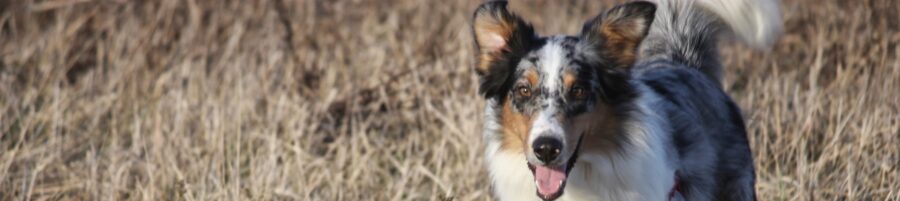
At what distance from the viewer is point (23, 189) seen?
6043 millimetres

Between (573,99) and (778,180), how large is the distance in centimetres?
215

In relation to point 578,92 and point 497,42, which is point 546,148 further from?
point 497,42

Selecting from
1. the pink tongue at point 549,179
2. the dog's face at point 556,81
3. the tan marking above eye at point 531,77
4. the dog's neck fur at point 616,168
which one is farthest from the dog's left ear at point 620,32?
the pink tongue at point 549,179

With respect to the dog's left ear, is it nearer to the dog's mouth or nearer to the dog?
the dog

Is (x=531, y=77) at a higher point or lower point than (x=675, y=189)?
higher

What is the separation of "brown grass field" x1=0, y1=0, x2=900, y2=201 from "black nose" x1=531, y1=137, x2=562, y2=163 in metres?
2.08

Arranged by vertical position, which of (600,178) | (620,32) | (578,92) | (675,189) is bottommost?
(675,189)

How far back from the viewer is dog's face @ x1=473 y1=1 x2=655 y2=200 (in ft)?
13.5

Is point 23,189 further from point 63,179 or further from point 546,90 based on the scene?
point 546,90

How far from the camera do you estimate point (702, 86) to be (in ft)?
17.1

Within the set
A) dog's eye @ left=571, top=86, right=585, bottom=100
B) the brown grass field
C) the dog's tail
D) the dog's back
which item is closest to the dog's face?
dog's eye @ left=571, top=86, right=585, bottom=100

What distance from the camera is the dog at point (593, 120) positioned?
4180 mm

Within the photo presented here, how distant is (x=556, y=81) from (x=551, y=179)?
1.08 ft

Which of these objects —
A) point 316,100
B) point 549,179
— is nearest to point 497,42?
point 549,179
